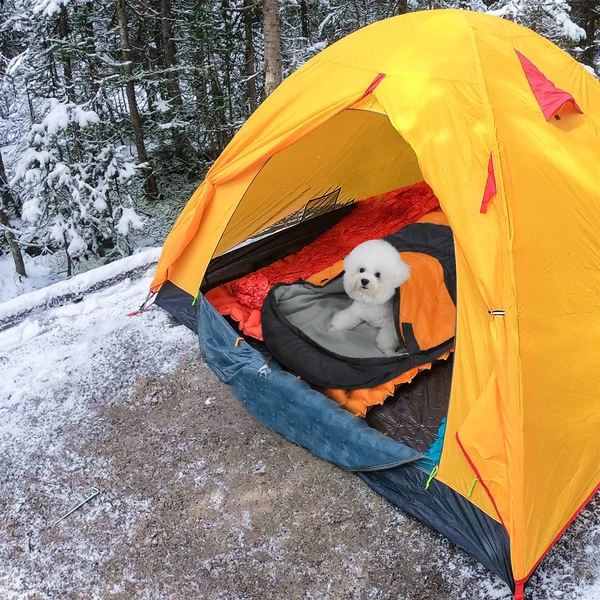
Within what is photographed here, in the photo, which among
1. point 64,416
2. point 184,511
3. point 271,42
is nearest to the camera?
point 184,511

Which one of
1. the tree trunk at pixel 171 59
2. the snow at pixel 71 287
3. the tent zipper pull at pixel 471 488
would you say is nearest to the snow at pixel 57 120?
the snow at pixel 71 287

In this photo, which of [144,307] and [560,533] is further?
[144,307]

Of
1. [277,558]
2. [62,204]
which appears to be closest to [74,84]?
[62,204]

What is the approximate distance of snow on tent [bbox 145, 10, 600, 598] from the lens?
7.51 feet

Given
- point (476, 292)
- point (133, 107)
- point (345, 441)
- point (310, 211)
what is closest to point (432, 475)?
point (345, 441)

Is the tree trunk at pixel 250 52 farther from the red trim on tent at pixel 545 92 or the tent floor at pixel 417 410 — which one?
the tent floor at pixel 417 410

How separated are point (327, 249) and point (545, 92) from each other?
2.27m

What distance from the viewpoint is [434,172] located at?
2584 millimetres

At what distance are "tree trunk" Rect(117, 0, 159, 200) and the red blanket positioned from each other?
373 centimetres

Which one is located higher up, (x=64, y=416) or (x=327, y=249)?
(x=327, y=249)

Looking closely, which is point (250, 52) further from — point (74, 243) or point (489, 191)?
point (489, 191)

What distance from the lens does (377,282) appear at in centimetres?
328

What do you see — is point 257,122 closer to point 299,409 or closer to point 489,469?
point 299,409

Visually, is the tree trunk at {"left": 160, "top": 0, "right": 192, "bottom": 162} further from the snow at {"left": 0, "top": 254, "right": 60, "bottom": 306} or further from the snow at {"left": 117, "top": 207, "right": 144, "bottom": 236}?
the snow at {"left": 0, "top": 254, "right": 60, "bottom": 306}
